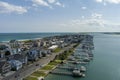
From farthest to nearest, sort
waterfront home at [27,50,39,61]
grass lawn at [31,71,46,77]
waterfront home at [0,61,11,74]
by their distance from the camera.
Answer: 1. waterfront home at [27,50,39,61]
2. waterfront home at [0,61,11,74]
3. grass lawn at [31,71,46,77]

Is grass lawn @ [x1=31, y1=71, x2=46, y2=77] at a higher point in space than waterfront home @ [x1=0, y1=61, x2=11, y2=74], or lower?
lower

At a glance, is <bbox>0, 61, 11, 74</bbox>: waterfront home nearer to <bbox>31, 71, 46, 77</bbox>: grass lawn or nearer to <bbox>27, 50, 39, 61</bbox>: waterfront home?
<bbox>31, 71, 46, 77</bbox>: grass lawn

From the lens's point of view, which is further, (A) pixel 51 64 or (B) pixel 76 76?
(A) pixel 51 64

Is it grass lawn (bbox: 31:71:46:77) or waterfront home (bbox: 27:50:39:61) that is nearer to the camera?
grass lawn (bbox: 31:71:46:77)

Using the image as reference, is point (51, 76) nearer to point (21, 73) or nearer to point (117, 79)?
point (21, 73)

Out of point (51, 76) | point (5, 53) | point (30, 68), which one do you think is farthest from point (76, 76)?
point (5, 53)

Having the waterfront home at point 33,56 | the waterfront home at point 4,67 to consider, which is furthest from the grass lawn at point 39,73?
the waterfront home at point 33,56

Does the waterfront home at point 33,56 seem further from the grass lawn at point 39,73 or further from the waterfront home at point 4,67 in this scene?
the grass lawn at point 39,73

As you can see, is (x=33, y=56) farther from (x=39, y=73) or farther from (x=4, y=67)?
(x=4, y=67)

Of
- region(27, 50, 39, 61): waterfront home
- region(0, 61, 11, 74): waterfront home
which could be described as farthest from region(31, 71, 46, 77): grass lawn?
region(27, 50, 39, 61): waterfront home

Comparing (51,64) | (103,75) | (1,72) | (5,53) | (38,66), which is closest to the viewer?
(1,72)

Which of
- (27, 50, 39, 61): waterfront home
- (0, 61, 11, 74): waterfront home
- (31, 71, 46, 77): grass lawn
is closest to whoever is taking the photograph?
(31, 71, 46, 77): grass lawn
